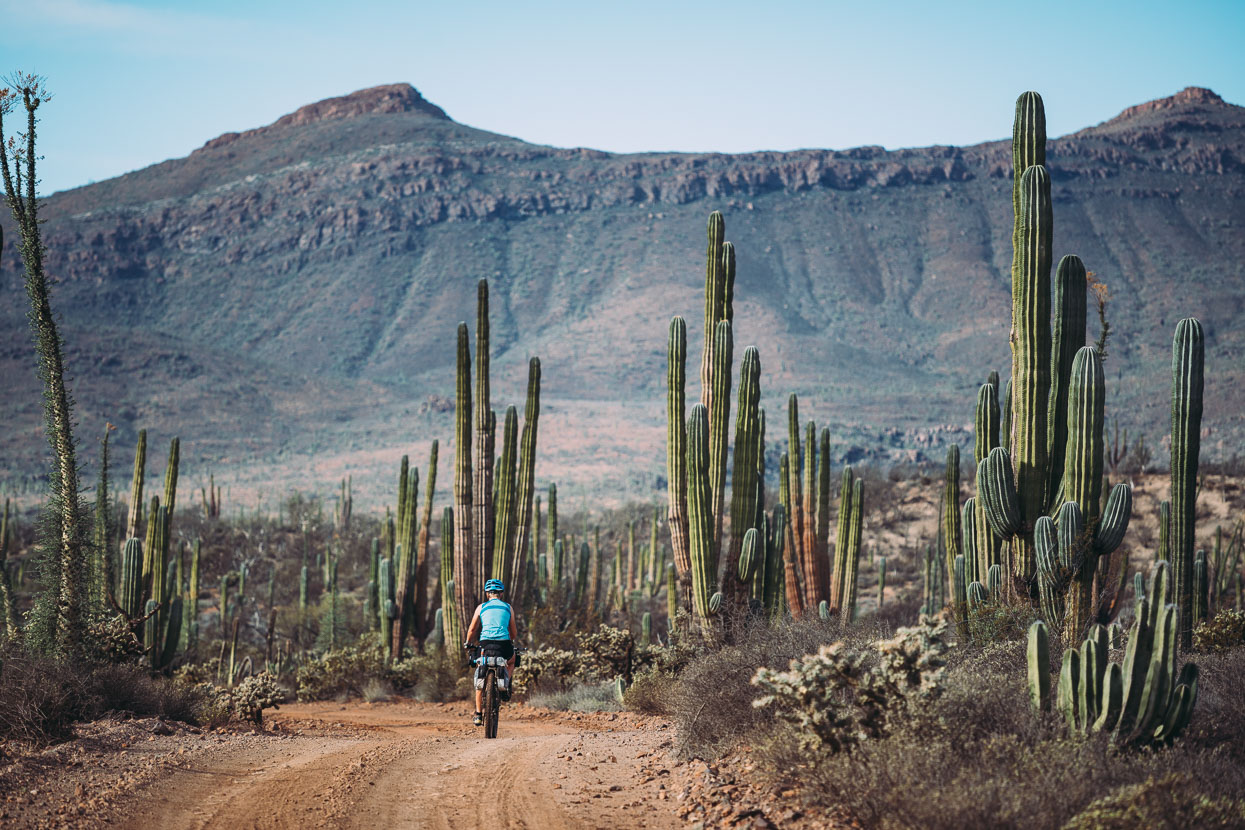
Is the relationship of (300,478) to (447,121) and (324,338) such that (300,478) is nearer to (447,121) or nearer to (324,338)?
(324,338)

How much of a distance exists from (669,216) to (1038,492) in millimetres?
109607

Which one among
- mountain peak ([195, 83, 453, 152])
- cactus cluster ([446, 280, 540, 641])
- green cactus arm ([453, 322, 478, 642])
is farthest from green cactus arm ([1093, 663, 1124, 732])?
mountain peak ([195, 83, 453, 152])

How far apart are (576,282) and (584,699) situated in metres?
95.9

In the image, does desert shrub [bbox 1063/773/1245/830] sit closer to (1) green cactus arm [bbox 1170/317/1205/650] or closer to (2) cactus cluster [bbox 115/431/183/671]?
(1) green cactus arm [bbox 1170/317/1205/650]

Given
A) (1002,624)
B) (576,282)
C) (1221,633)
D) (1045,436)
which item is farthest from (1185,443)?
(576,282)

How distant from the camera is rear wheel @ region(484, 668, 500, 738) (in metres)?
10.2

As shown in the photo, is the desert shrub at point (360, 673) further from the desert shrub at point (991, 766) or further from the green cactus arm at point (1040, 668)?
the green cactus arm at point (1040, 668)

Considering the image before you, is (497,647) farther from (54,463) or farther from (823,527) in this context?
(823,527)

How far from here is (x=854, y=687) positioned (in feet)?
22.3

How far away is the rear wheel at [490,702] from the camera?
1025 centimetres

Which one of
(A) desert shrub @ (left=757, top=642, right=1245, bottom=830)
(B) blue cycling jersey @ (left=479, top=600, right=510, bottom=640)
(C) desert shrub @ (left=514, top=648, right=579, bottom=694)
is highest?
(A) desert shrub @ (left=757, top=642, right=1245, bottom=830)

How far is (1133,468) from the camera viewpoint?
31.9 m

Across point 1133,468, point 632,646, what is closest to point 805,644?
point 632,646

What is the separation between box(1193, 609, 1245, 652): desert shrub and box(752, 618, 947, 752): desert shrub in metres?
5.93
